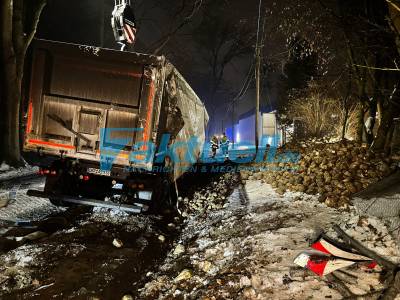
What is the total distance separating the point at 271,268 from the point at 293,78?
2478cm

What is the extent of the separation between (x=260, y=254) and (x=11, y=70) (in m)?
10.1

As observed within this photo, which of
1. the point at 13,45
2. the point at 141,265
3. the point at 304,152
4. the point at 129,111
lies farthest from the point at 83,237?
the point at 13,45

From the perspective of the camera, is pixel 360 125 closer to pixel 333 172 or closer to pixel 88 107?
pixel 333 172

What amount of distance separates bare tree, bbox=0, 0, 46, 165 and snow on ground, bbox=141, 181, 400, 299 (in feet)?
24.3

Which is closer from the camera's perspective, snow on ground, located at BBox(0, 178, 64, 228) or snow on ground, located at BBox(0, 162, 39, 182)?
snow on ground, located at BBox(0, 178, 64, 228)

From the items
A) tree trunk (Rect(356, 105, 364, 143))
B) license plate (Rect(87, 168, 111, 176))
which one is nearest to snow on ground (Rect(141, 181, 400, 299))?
license plate (Rect(87, 168, 111, 176))

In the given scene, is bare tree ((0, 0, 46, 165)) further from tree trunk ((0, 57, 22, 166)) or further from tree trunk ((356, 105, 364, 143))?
tree trunk ((356, 105, 364, 143))

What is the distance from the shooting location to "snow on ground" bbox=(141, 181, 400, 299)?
3850mm

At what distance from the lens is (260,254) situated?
15.7ft

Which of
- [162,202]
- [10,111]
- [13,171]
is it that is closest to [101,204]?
[162,202]

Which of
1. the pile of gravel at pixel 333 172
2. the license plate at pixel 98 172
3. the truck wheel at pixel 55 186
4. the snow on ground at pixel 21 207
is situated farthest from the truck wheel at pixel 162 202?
the pile of gravel at pixel 333 172

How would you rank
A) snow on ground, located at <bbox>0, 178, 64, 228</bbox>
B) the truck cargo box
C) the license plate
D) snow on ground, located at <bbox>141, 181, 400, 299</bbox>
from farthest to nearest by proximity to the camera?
snow on ground, located at <bbox>0, 178, 64, 228</bbox>, the license plate, the truck cargo box, snow on ground, located at <bbox>141, 181, 400, 299</bbox>

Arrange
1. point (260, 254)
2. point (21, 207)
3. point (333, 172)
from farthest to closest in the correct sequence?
point (333, 172)
point (21, 207)
point (260, 254)

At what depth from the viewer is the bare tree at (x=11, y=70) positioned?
10789mm
